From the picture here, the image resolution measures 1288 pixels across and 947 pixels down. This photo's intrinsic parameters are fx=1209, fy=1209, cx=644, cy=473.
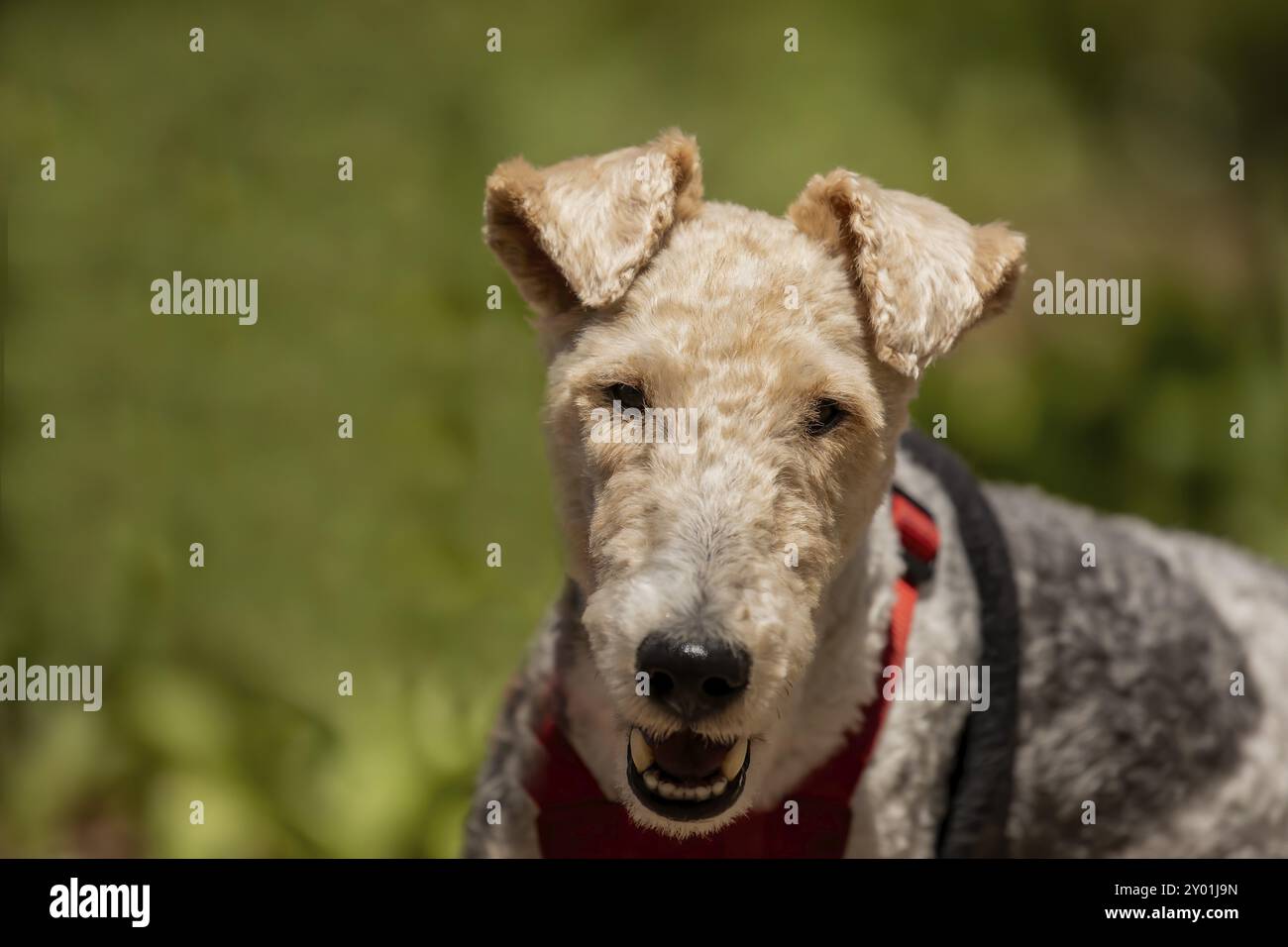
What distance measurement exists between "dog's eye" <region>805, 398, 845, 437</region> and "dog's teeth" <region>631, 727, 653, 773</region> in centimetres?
77

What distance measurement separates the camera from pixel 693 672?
91.6 inches

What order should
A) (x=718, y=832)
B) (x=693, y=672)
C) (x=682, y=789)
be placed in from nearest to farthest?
1. (x=693, y=672)
2. (x=682, y=789)
3. (x=718, y=832)

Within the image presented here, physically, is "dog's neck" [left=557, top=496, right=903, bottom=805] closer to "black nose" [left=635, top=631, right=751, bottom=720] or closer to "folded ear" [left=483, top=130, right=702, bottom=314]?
"black nose" [left=635, top=631, right=751, bottom=720]

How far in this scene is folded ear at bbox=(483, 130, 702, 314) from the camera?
9.09ft

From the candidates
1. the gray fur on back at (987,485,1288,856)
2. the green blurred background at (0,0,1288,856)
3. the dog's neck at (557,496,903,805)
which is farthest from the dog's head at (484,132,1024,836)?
the green blurred background at (0,0,1288,856)

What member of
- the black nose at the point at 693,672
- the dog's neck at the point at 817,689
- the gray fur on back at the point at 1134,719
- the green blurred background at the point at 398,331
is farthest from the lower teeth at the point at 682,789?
the green blurred background at the point at 398,331

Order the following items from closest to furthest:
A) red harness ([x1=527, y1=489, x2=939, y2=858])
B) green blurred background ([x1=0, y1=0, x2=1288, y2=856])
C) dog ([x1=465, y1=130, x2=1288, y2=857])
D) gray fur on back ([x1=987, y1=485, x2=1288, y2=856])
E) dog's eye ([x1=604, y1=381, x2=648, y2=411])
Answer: dog ([x1=465, y1=130, x2=1288, y2=857]) → dog's eye ([x1=604, y1=381, x2=648, y2=411]) → red harness ([x1=527, y1=489, x2=939, y2=858]) → gray fur on back ([x1=987, y1=485, x2=1288, y2=856]) → green blurred background ([x1=0, y1=0, x2=1288, y2=856])

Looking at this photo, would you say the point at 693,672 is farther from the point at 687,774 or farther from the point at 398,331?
the point at 398,331

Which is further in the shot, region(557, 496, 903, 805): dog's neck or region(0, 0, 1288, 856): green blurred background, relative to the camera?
region(0, 0, 1288, 856): green blurred background

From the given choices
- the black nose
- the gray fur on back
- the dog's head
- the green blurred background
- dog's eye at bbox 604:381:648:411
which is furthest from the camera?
the green blurred background

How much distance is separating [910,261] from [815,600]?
81 cm

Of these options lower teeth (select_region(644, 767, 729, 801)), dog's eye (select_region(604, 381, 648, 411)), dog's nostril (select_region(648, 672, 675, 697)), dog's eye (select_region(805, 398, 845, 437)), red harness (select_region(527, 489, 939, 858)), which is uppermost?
dog's eye (select_region(604, 381, 648, 411))

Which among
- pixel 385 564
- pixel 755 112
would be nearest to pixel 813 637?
pixel 385 564

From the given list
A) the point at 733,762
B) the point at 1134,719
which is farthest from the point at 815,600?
the point at 1134,719
